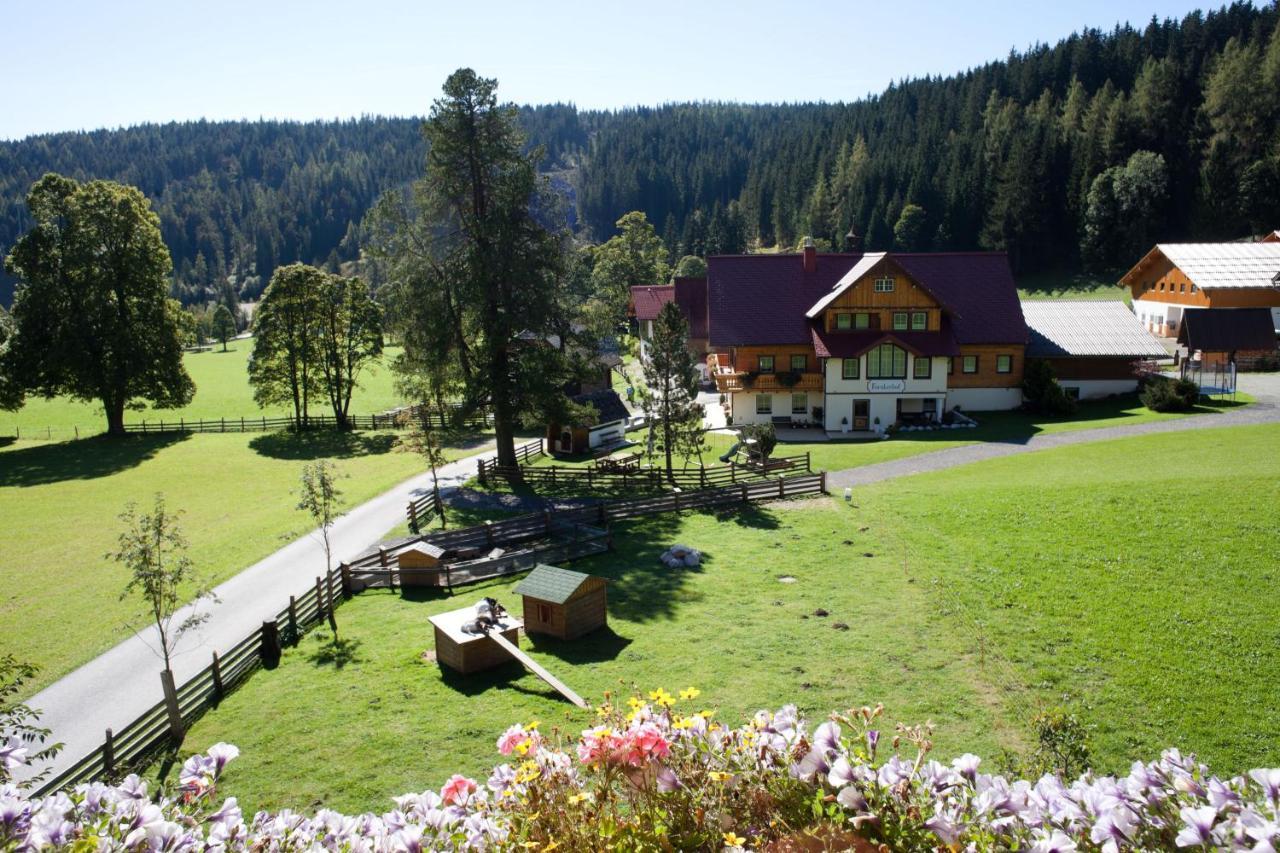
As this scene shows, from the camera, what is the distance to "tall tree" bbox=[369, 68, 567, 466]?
35.1 metres

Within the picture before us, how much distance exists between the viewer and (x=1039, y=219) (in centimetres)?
9762

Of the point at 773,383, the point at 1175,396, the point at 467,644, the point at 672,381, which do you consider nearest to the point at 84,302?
the point at 672,381

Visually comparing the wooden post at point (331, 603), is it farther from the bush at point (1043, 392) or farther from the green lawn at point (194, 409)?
the bush at point (1043, 392)


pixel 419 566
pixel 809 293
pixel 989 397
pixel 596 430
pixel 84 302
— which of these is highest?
pixel 84 302

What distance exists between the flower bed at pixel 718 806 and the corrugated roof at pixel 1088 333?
50062 millimetres

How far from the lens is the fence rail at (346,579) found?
1525 centimetres

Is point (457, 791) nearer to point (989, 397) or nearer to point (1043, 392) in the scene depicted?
point (1043, 392)

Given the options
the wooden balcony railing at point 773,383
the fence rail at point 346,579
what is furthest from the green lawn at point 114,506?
the wooden balcony railing at point 773,383

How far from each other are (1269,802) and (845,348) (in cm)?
4365

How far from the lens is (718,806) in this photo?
15.0 feet

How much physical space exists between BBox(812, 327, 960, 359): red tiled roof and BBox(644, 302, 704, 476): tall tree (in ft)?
46.7

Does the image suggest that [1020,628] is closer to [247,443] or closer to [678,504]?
[678,504]

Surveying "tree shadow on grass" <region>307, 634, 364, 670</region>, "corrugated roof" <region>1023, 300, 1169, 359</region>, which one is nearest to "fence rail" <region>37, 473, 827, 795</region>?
"tree shadow on grass" <region>307, 634, 364, 670</region>

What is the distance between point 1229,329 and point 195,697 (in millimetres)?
64376
